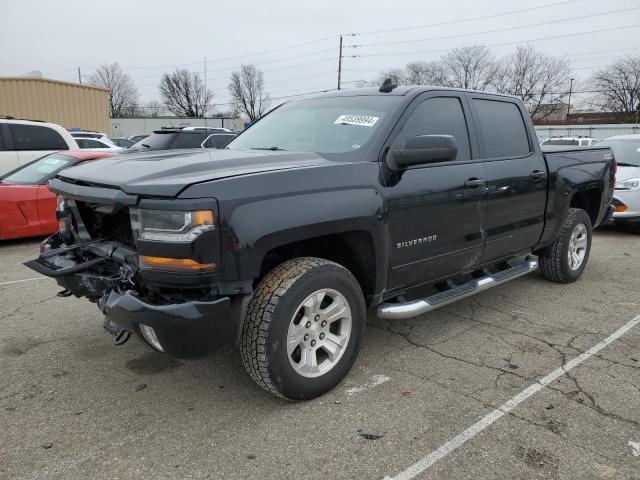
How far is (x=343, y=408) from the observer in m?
2.96

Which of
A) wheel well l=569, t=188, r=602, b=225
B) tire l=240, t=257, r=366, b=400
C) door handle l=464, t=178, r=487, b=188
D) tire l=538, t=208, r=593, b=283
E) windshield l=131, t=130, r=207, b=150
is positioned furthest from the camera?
windshield l=131, t=130, r=207, b=150

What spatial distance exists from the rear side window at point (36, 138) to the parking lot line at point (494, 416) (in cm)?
864

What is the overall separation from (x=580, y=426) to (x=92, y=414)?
2.69 metres

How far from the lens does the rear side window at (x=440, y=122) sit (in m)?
3.60

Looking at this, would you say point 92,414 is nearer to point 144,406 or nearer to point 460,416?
point 144,406

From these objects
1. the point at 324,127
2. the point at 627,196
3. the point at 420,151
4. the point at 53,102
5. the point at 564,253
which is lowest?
the point at 564,253

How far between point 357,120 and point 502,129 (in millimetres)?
1570

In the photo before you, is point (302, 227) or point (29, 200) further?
point (29, 200)

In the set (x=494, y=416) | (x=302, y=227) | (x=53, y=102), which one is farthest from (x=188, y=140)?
(x=53, y=102)

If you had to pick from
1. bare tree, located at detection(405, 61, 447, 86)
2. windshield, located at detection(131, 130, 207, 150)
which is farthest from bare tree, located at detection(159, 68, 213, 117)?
windshield, located at detection(131, 130, 207, 150)

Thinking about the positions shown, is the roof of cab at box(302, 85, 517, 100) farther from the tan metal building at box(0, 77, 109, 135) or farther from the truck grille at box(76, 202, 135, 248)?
the tan metal building at box(0, 77, 109, 135)

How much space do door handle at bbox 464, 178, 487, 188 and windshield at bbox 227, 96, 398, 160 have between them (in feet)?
2.61

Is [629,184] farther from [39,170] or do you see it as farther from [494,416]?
[39,170]

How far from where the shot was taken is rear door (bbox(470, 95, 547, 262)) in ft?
13.5
